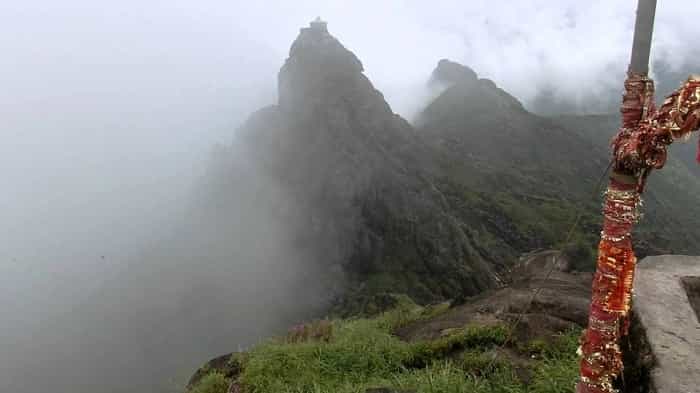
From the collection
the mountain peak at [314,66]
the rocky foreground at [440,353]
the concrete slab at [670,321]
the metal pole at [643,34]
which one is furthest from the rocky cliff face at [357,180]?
the metal pole at [643,34]

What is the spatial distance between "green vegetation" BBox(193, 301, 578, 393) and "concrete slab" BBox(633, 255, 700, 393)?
3.96 feet

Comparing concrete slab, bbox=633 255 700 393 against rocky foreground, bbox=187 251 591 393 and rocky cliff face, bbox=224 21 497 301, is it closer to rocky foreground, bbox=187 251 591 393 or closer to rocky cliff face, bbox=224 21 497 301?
rocky foreground, bbox=187 251 591 393

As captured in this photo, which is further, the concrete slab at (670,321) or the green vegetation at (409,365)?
the green vegetation at (409,365)

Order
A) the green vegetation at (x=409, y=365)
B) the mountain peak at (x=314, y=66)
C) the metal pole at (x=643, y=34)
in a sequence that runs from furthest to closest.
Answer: the mountain peak at (x=314, y=66)
the green vegetation at (x=409, y=365)
the metal pole at (x=643, y=34)

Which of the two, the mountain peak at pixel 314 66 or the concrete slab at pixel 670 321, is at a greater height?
the mountain peak at pixel 314 66

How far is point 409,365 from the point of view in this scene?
9352 mm

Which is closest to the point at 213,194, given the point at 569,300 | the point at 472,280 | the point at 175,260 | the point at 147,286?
the point at 175,260

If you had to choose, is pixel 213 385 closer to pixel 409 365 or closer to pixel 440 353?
pixel 409 365

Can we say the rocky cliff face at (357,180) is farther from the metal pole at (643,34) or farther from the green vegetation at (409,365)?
the metal pole at (643,34)

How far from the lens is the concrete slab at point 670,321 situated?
5.51m

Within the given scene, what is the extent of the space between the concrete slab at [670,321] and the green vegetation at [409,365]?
1206 mm

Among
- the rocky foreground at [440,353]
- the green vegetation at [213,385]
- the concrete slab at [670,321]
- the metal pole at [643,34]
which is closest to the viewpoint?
the metal pole at [643,34]

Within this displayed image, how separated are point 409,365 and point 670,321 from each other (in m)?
4.56

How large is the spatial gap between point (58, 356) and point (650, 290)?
135 m
